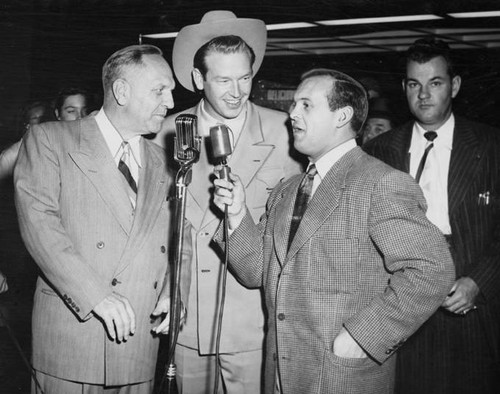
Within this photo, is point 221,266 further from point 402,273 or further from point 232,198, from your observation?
point 402,273

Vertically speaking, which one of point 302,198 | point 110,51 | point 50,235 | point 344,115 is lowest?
point 50,235

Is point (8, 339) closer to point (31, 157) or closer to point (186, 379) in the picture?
point (186, 379)

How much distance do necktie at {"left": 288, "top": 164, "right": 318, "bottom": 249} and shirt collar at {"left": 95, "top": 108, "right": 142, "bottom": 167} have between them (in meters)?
0.86

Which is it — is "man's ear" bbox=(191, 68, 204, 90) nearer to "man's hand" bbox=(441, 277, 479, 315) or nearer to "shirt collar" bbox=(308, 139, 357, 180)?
"shirt collar" bbox=(308, 139, 357, 180)

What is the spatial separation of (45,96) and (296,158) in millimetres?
3436

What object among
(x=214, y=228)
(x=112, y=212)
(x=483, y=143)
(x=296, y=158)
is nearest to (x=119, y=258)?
(x=112, y=212)

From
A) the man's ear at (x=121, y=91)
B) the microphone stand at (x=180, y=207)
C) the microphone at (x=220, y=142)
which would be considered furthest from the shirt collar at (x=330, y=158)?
the man's ear at (x=121, y=91)

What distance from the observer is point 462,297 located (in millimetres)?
2748

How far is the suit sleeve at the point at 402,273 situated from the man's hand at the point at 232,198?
62 centimetres

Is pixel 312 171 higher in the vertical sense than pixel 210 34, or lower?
lower

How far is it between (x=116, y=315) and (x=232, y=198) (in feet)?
2.48

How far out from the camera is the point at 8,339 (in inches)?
176

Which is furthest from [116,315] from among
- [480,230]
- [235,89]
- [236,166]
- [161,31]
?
[161,31]

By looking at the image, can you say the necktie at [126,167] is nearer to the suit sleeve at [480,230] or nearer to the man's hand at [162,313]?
the man's hand at [162,313]
